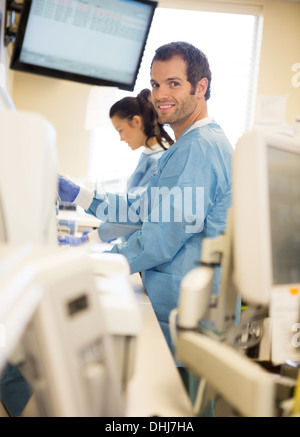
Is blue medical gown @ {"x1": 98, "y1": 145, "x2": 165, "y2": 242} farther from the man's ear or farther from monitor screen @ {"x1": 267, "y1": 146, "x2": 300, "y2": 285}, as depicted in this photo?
monitor screen @ {"x1": 267, "y1": 146, "x2": 300, "y2": 285}

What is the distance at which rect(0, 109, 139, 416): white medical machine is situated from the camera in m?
0.47

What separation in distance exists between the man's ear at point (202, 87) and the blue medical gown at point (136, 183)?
61cm

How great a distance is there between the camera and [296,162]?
32.7 inches

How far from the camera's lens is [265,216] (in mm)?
702

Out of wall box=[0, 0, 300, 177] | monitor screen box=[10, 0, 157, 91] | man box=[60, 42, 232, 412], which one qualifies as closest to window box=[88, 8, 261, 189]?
wall box=[0, 0, 300, 177]

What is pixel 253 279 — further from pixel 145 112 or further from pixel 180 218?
pixel 145 112

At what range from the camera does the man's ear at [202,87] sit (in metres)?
1.67

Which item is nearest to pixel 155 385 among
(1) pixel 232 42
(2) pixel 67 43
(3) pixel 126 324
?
(3) pixel 126 324

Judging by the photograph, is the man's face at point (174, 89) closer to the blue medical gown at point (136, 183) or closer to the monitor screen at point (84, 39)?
the blue medical gown at point (136, 183)

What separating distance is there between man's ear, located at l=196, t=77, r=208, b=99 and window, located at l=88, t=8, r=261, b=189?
2.16 metres

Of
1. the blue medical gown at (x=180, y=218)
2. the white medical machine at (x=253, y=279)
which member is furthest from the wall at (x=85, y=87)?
the white medical machine at (x=253, y=279)

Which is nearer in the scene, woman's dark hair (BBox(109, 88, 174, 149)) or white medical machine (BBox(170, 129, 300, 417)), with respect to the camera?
white medical machine (BBox(170, 129, 300, 417))

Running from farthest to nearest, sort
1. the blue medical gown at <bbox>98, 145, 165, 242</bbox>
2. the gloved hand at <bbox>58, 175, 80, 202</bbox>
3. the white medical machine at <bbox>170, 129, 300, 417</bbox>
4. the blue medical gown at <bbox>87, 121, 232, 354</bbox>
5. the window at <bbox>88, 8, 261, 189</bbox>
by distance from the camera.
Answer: the window at <bbox>88, 8, 261, 189</bbox>
the blue medical gown at <bbox>98, 145, 165, 242</bbox>
the gloved hand at <bbox>58, 175, 80, 202</bbox>
the blue medical gown at <bbox>87, 121, 232, 354</bbox>
the white medical machine at <bbox>170, 129, 300, 417</bbox>

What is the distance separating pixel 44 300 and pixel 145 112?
205 cm
